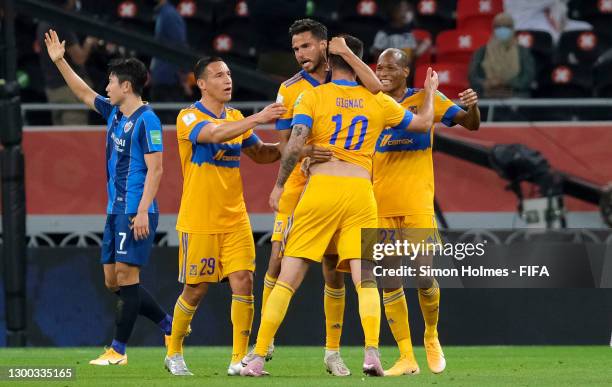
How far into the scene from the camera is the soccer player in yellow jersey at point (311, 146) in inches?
365

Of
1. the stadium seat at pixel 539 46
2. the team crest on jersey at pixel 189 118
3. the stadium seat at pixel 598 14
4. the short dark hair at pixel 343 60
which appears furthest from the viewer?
the stadium seat at pixel 598 14

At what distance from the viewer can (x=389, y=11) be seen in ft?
57.8

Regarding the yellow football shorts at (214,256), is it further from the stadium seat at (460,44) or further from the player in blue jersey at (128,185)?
the stadium seat at (460,44)

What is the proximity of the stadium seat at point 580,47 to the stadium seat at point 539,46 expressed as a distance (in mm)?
147

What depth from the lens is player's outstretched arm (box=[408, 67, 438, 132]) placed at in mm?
9570

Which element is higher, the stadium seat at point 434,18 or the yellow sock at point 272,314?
the stadium seat at point 434,18

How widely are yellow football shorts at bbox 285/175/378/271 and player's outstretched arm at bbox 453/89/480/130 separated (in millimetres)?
1224

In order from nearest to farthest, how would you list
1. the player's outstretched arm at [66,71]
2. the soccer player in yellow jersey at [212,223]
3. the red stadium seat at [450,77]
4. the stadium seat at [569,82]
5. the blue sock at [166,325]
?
the soccer player in yellow jersey at [212,223]
the player's outstretched arm at [66,71]
the blue sock at [166,325]
the red stadium seat at [450,77]
the stadium seat at [569,82]

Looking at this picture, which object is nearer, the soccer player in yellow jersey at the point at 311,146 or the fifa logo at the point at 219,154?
the soccer player in yellow jersey at the point at 311,146

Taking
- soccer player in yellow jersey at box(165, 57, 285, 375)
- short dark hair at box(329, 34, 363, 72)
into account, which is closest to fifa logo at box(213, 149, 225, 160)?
soccer player in yellow jersey at box(165, 57, 285, 375)

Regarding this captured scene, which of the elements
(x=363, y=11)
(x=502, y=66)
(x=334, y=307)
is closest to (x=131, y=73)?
(x=334, y=307)

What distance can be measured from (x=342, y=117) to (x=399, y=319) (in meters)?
1.58

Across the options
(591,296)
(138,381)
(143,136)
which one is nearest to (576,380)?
(138,381)

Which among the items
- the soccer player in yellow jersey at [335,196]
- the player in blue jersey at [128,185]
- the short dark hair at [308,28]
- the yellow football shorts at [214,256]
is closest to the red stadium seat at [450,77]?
the player in blue jersey at [128,185]
